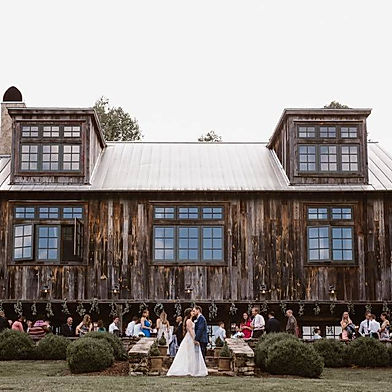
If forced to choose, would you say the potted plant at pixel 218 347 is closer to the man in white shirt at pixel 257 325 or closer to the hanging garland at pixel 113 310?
the man in white shirt at pixel 257 325

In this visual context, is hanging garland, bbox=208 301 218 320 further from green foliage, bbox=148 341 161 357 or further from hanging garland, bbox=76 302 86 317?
green foliage, bbox=148 341 161 357

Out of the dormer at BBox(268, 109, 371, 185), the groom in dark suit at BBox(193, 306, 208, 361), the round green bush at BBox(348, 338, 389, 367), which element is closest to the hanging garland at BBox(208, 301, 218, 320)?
the dormer at BBox(268, 109, 371, 185)

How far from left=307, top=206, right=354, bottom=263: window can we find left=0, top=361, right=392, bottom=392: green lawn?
7285 mm

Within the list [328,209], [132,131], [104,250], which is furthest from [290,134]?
[132,131]

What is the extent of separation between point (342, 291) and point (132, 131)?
25762mm

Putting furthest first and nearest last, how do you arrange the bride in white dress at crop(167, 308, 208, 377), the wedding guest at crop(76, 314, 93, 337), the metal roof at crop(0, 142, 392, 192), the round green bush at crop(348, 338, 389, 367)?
the metal roof at crop(0, 142, 392, 192) → the wedding guest at crop(76, 314, 93, 337) → the round green bush at crop(348, 338, 389, 367) → the bride in white dress at crop(167, 308, 208, 377)

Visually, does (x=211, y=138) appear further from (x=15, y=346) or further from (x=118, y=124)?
(x=15, y=346)

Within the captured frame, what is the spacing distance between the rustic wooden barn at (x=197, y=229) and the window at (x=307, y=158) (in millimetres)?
46

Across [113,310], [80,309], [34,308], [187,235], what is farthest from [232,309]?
[34,308]

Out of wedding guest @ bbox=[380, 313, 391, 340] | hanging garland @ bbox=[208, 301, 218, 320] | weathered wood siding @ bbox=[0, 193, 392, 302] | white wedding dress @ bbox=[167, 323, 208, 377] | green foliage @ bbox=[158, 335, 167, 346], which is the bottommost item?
white wedding dress @ bbox=[167, 323, 208, 377]

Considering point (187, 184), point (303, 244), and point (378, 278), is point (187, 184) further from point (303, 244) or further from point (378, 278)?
point (378, 278)

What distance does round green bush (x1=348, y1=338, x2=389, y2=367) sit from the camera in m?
23.2

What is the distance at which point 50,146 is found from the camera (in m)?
29.2

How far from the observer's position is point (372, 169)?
30.9 meters
